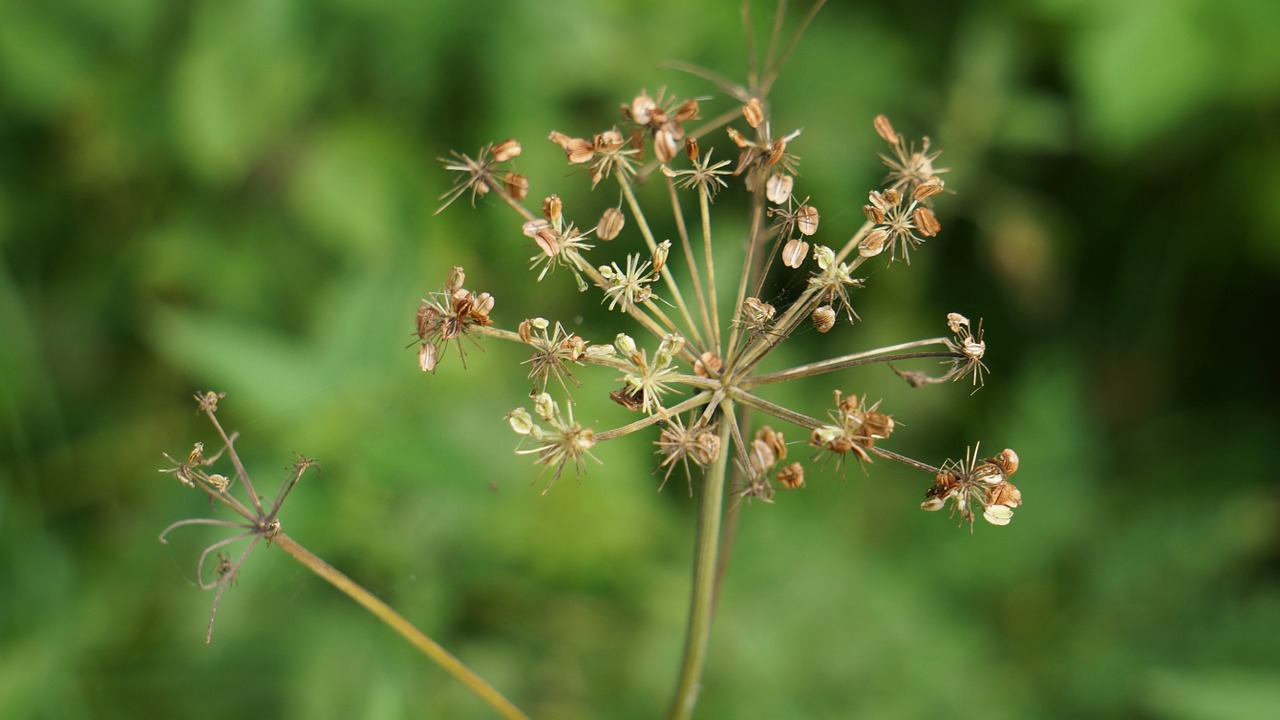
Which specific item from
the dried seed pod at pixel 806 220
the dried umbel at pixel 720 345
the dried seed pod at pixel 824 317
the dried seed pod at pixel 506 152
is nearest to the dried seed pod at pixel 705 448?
the dried umbel at pixel 720 345

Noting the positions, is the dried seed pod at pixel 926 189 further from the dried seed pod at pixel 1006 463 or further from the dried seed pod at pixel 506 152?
the dried seed pod at pixel 506 152

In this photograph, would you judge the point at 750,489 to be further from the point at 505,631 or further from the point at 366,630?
the point at 505,631

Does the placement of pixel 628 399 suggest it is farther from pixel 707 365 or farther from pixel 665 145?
pixel 665 145

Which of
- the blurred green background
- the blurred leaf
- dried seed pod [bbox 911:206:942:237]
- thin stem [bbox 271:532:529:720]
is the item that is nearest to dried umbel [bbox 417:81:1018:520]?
dried seed pod [bbox 911:206:942:237]

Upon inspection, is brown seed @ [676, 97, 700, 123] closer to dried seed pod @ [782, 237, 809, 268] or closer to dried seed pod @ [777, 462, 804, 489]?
dried seed pod @ [782, 237, 809, 268]

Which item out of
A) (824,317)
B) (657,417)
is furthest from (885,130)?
(657,417)

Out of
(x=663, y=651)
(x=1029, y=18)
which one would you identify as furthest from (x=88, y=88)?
(x=1029, y=18)
